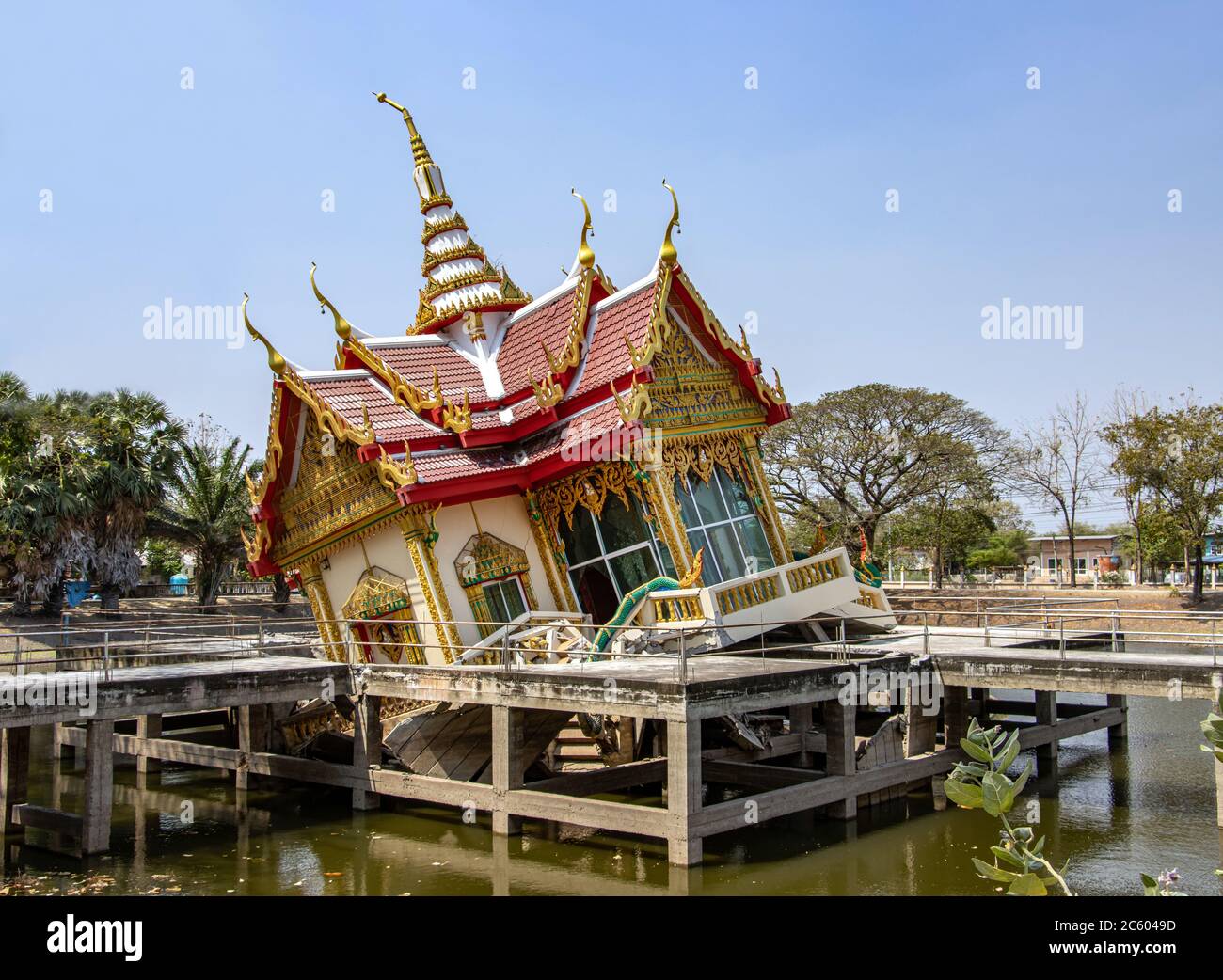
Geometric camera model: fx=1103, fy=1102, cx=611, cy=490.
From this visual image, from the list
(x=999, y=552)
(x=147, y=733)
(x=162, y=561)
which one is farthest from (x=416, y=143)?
(x=999, y=552)

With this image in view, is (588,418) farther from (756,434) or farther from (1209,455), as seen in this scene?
(1209,455)

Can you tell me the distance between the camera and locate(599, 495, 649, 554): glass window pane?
55.8 feet

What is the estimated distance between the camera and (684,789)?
11.9 meters

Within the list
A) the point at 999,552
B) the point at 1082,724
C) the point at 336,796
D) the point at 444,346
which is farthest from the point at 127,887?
the point at 999,552

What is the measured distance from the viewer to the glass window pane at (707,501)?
57.2ft

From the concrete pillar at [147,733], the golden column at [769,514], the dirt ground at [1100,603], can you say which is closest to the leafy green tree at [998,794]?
the golden column at [769,514]

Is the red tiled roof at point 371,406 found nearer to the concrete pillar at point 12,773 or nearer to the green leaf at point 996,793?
the concrete pillar at point 12,773

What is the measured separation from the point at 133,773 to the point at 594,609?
9741 mm

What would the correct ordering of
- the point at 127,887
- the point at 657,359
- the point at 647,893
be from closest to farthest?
1. the point at 647,893
2. the point at 127,887
3. the point at 657,359

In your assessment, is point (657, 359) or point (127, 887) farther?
point (657, 359)

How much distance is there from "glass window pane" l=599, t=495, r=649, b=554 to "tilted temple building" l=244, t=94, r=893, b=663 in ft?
0.09

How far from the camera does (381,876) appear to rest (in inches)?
501

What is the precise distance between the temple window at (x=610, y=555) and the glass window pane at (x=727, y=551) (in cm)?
113

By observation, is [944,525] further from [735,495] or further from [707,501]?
[707,501]
